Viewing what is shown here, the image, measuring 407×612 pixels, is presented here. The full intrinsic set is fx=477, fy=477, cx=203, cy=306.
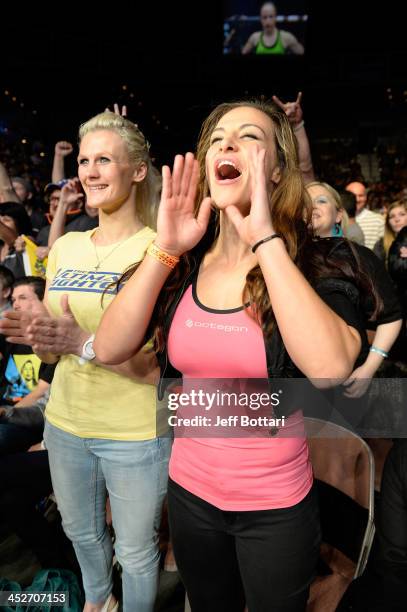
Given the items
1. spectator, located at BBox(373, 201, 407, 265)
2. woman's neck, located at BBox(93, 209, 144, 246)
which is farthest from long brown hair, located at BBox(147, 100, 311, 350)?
spectator, located at BBox(373, 201, 407, 265)

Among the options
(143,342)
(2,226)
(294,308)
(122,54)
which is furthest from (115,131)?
(122,54)

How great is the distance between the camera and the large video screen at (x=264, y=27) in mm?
10031

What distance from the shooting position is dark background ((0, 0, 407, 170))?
31.2ft

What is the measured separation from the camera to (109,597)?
1561mm

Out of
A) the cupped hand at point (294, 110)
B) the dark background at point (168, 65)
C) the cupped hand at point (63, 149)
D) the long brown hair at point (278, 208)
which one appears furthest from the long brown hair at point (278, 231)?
the dark background at point (168, 65)

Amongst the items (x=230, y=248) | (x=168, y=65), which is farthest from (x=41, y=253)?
(x=168, y=65)

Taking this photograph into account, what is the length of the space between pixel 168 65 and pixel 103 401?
12271mm

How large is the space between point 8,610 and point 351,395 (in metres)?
1.44

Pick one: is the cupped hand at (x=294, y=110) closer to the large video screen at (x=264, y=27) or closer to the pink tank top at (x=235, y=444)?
the pink tank top at (x=235, y=444)

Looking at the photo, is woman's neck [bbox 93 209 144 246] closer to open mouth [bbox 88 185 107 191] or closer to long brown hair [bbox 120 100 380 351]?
open mouth [bbox 88 185 107 191]

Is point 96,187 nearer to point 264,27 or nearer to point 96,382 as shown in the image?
point 96,382

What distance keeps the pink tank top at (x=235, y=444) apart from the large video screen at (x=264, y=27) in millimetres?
11013

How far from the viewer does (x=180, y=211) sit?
1.00 metres

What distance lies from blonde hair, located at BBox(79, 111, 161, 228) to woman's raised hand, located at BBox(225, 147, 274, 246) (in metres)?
0.69
